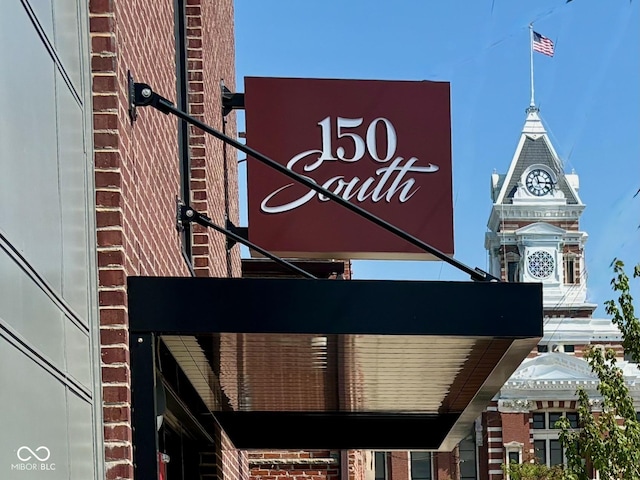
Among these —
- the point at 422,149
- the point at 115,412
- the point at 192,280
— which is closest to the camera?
the point at 115,412

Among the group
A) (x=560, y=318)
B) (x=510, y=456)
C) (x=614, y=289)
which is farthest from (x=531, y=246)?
(x=614, y=289)

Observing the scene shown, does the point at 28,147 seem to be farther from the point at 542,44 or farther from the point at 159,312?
the point at 542,44

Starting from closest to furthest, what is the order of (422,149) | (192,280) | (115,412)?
(115,412)
(192,280)
(422,149)

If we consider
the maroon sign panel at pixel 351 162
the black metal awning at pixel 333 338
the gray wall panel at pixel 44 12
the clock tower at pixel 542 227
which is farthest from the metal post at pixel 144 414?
the clock tower at pixel 542 227

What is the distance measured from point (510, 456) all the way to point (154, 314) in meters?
60.5

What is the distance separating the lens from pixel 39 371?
3.69m

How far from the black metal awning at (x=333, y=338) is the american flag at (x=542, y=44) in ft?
64.5

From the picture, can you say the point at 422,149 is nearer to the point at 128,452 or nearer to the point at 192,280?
the point at 192,280

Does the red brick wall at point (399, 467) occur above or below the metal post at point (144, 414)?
below

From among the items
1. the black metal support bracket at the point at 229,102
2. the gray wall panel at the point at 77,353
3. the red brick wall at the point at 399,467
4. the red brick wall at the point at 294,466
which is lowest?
the red brick wall at the point at 399,467
